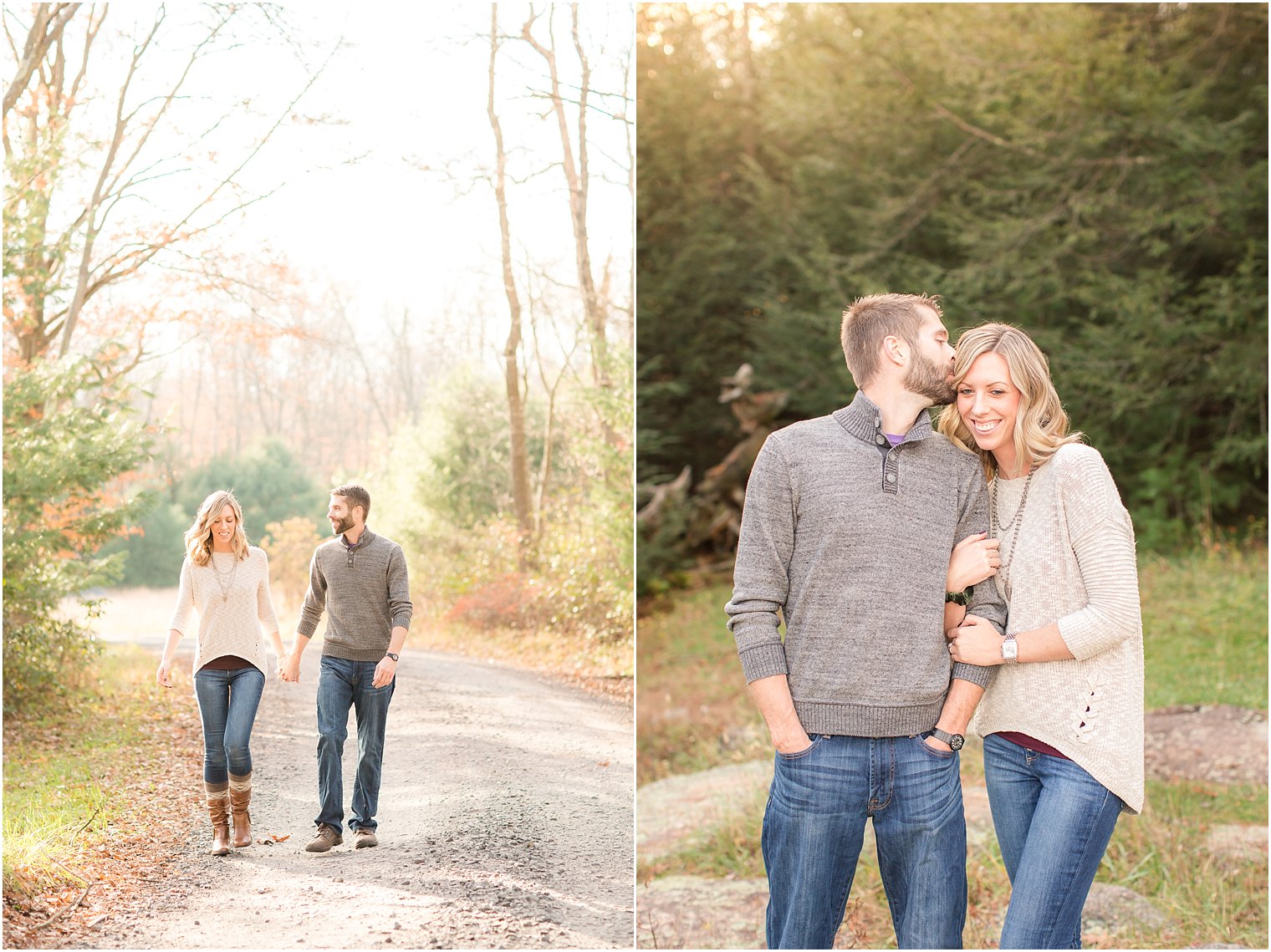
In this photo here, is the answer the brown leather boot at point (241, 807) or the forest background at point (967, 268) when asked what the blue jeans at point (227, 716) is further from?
the forest background at point (967, 268)

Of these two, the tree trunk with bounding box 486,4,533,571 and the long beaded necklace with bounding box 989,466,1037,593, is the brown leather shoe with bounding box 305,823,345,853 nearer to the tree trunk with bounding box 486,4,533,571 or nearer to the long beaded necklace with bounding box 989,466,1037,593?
the tree trunk with bounding box 486,4,533,571

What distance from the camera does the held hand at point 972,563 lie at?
2088 millimetres

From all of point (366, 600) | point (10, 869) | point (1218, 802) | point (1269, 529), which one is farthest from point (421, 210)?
point (1269, 529)

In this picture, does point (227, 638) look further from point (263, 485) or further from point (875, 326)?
point (875, 326)

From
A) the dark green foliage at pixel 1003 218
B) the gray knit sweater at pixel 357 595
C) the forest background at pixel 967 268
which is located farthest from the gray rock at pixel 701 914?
the dark green foliage at pixel 1003 218

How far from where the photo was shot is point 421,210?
2934 mm

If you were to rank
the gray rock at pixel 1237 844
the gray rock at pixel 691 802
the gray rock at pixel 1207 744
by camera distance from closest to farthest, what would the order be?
the gray rock at pixel 1237 844, the gray rock at pixel 691 802, the gray rock at pixel 1207 744

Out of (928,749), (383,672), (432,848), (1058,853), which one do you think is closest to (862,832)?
(928,749)

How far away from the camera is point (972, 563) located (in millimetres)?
2094

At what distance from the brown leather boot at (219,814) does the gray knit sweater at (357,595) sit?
43 cm

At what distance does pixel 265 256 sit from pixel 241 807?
1.48 meters

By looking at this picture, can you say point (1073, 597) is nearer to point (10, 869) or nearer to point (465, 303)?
point (465, 303)

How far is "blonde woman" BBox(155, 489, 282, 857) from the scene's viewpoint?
273 centimetres

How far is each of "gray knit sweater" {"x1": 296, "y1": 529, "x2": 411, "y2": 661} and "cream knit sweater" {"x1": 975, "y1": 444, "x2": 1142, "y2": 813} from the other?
Result: 1553 mm
